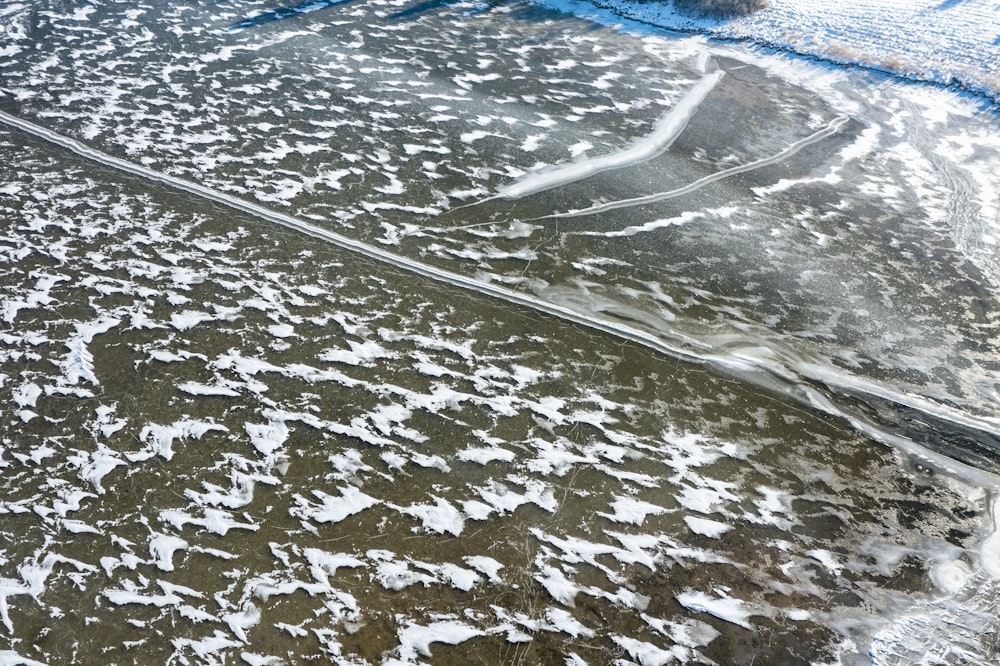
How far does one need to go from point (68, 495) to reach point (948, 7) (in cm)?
705

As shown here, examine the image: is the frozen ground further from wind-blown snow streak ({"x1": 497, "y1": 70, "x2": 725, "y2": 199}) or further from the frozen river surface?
wind-blown snow streak ({"x1": 497, "y1": 70, "x2": 725, "y2": 199})

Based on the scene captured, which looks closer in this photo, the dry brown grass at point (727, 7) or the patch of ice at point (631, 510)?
the patch of ice at point (631, 510)

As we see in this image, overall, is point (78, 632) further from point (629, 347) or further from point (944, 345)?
point (944, 345)

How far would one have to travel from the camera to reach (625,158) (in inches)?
168

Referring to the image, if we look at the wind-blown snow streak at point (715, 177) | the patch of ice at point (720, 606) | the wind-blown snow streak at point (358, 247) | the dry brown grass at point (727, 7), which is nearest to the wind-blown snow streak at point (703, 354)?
the wind-blown snow streak at point (358, 247)

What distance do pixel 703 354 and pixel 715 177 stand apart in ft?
5.28

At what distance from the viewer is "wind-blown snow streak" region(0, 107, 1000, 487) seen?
269 centimetres

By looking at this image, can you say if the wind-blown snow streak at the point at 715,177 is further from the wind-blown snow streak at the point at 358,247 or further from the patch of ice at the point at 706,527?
the patch of ice at the point at 706,527

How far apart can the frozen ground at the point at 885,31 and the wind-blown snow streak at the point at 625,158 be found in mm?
1281

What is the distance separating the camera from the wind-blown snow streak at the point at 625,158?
3969mm

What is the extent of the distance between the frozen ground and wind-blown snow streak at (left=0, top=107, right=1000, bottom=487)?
337cm

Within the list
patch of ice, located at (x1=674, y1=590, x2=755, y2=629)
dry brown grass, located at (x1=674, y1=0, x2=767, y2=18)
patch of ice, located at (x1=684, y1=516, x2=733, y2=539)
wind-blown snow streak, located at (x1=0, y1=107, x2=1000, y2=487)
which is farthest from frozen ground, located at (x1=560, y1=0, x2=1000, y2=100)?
patch of ice, located at (x1=674, y1=590, x2=755, y2=629)

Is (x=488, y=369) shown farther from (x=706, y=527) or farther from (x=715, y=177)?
(x=715, y=177)

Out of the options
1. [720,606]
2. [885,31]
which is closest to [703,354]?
[720,606]
